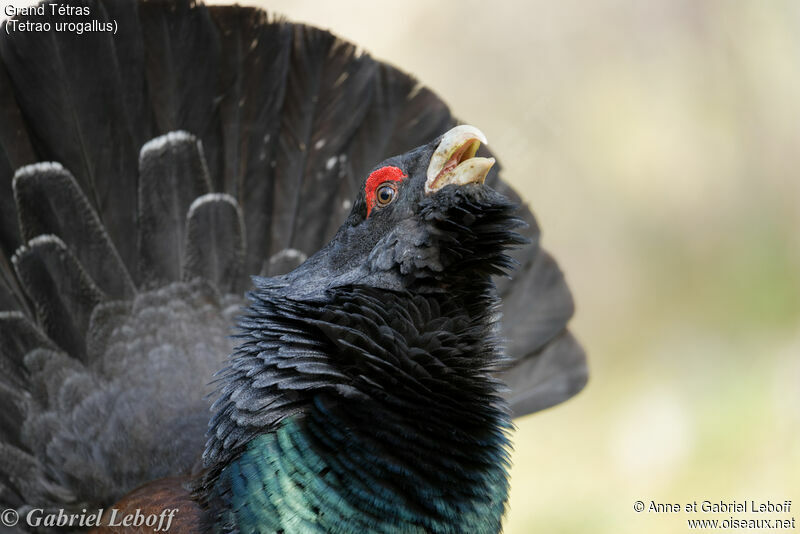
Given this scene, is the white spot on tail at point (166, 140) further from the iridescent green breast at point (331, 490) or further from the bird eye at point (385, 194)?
the iridescent green breast at point (331, 490)

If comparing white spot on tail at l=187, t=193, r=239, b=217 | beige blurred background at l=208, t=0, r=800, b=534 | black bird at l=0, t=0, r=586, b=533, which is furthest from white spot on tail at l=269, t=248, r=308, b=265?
beige blurred background at l=208, t=0, r=800, b=534

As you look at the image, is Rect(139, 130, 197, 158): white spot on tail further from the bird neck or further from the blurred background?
the blurred background

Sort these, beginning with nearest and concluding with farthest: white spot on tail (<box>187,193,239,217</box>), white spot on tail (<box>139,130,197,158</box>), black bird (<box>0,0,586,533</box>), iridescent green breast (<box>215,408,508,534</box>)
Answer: iridescent green breast (<box>215,408,508,534</box>) → black bird (<box>0,0,586,533</box>) → white spot on tail (<box>139,130,197,158</box>) → white spot on tail (<box>187,193,239,217</box>)

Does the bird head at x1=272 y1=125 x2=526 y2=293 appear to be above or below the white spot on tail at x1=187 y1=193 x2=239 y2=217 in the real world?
above

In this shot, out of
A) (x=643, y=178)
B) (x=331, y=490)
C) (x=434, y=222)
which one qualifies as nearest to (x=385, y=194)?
(x=434, y=222)

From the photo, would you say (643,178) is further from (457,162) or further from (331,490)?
(331,490)

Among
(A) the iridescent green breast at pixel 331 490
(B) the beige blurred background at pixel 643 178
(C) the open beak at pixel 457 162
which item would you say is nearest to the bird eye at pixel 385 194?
(C) the open beak at pixel 457 162
